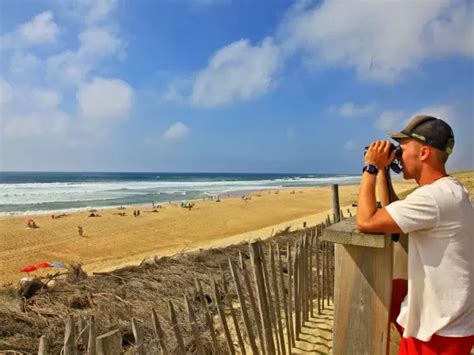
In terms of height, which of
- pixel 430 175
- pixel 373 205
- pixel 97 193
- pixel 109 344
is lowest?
pixel 97 193

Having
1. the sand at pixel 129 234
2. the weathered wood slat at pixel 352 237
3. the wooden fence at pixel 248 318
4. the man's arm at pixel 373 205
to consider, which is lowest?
the sand at pixel 129 234

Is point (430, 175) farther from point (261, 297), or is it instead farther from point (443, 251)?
point (261, 297)

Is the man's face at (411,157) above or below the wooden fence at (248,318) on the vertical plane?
above

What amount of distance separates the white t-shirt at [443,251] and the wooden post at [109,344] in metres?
1.29

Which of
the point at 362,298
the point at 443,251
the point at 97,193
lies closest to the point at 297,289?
the point at 362,298

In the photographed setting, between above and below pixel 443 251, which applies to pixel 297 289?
below

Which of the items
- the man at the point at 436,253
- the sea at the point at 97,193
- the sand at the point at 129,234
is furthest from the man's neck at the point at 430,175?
the sea at the point at 97,193

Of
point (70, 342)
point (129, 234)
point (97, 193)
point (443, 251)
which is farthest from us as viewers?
point (97, 193)

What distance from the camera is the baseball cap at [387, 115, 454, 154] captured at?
5.09 ft

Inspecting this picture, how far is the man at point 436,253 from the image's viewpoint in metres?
1.44

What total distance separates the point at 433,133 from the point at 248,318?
6.95 ft

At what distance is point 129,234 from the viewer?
1401 centimetres

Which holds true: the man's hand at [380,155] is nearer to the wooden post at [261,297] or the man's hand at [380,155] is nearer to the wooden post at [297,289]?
the wooden post at [261,297]

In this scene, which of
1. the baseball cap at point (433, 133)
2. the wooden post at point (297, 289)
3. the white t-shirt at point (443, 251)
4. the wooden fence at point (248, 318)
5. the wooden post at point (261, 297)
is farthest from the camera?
the wooden post at point (297, 289)
